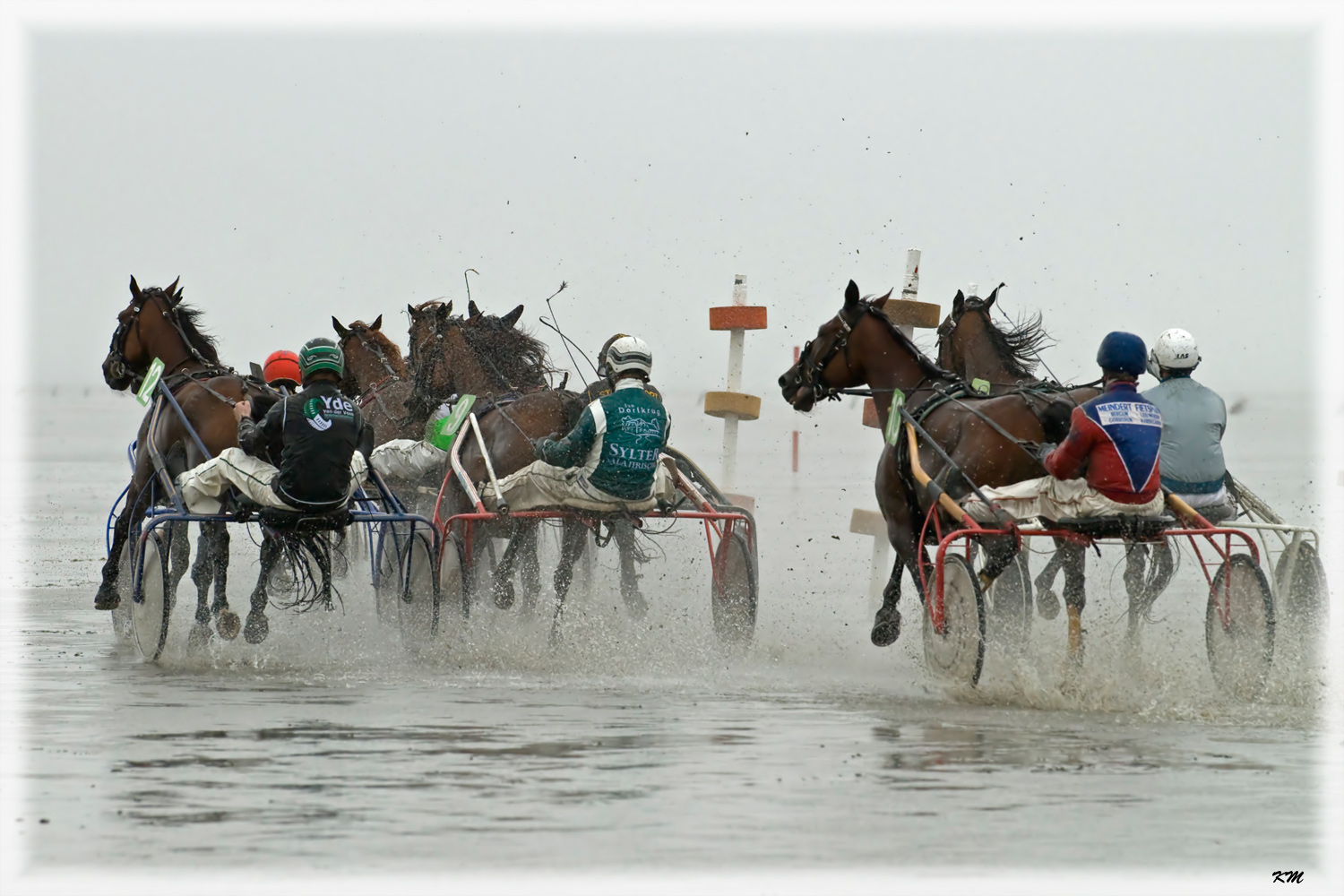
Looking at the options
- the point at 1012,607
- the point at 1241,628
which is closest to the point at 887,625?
the point at 1012,607

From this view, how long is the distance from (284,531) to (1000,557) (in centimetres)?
421

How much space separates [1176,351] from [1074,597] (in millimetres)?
1618

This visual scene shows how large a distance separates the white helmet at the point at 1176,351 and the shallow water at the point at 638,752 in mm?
1644

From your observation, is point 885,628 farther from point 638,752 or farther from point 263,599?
point 263,599

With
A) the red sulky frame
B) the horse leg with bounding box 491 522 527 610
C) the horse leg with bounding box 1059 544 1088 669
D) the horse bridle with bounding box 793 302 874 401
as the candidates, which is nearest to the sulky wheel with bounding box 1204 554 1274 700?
the red sulky frame

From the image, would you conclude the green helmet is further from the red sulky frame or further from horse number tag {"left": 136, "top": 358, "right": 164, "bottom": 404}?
the red sulky frame

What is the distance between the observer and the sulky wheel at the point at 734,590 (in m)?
11.4

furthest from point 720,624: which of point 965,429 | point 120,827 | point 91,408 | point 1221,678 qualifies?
point 91,408

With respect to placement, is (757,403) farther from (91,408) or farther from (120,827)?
(91,408)

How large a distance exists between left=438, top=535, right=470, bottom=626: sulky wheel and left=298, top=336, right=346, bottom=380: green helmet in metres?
1.49

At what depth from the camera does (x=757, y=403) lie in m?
14.4

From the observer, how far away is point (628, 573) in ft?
38.8

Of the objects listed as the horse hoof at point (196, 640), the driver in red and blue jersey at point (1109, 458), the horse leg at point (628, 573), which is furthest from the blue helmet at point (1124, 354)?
the horse hoof at point (196, 640)

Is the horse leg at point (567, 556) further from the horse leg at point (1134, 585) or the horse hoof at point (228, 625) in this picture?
the horse leg at point (1134, 585)
